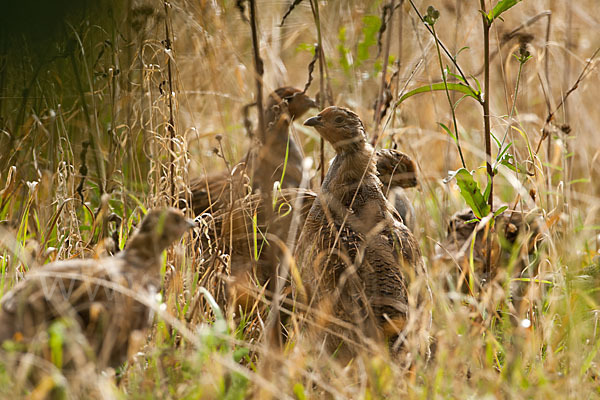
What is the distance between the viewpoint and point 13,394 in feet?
7.40

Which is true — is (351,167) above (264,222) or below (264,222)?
above

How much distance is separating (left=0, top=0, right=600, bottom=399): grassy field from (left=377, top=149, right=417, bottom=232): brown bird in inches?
4.9

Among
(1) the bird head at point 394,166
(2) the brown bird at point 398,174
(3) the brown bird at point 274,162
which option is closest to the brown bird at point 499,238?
(2) the brown bird at point 398,174

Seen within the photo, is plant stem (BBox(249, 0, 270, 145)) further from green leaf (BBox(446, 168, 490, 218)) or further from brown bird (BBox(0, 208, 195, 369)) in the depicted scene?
green leaf (BBox(446, 168, 490, 218))

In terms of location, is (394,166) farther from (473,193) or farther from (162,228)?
(162,228)

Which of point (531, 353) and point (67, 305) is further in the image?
point (531, 353)

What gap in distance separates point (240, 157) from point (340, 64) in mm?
1215

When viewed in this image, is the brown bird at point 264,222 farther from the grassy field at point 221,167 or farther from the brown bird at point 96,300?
the brown bird at point 96,300

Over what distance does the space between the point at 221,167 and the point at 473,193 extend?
11.1 feet

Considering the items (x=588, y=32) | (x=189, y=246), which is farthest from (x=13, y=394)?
(x=588, y=32)

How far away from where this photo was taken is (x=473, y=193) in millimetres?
3568

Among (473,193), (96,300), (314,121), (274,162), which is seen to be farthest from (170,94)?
(274,162)

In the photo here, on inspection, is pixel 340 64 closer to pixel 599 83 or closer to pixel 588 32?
pixel 599 83

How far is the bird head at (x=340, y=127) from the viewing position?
4.04m
